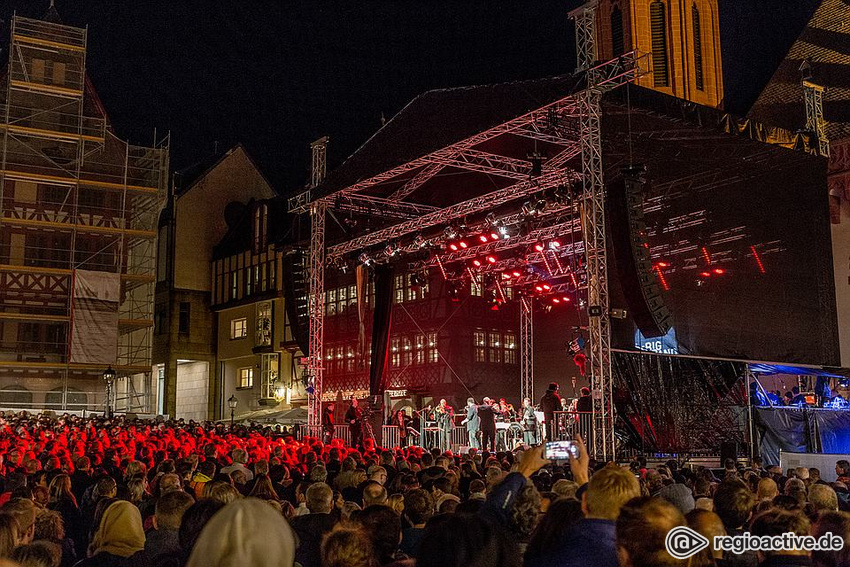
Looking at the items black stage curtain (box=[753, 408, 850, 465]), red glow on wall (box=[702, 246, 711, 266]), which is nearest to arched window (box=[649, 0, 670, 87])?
red glow on wall (box=[702, 246, 711, 266])

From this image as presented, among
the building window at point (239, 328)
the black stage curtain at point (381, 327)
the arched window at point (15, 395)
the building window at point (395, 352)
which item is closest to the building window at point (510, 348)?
the building window at point (395, 352)

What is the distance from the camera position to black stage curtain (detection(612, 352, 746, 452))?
20.2 metres

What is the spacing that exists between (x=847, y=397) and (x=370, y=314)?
740 inches

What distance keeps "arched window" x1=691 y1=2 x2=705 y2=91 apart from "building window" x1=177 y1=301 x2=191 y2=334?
93.8 ft

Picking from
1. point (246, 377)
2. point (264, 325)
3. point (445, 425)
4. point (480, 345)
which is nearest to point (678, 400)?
point (445, 425)

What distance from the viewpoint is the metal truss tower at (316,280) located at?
26781mm

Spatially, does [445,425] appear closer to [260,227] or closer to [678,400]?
[678,400]

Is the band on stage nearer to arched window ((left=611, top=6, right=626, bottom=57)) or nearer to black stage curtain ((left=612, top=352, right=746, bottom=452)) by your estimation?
black stage curtain ((left=612, top=352, right=746, bottom=452))

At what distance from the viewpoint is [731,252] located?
2286cm

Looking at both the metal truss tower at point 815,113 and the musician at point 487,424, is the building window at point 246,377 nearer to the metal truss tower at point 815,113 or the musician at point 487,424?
the musician at point 487,424

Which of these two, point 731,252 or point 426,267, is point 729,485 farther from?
point 426,267

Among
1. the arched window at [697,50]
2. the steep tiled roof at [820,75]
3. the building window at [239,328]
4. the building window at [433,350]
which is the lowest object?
the building window at [433,350]

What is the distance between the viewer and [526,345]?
1329 inches

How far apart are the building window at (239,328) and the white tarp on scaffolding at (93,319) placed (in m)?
8.79
